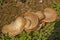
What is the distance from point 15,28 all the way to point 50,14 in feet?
3.45

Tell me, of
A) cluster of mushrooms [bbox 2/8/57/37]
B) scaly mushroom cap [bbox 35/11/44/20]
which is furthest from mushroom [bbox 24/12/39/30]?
scaly mushroom cap [bbox 35/11/44/20]

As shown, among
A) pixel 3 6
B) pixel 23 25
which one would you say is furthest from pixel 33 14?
pixel 3 6

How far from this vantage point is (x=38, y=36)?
5973 millimetres

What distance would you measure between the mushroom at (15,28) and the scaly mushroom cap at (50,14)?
0.72 m

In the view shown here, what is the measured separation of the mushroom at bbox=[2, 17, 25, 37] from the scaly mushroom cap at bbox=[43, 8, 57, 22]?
0.72 metres

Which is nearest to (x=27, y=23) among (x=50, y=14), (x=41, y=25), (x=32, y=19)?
(x=32, y=19)

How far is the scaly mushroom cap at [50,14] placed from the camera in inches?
251

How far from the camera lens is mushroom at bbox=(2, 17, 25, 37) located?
5.86 metres

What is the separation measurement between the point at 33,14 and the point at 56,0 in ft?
3.87

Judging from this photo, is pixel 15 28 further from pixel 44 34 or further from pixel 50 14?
pixel 50 14

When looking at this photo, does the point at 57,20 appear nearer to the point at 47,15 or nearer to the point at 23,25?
the point at 47,15

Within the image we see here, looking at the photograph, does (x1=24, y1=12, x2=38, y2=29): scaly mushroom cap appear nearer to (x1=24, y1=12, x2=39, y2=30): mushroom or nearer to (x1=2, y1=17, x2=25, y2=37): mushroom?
(x1=24, y1=12, x2=39, y2=30): mushroom

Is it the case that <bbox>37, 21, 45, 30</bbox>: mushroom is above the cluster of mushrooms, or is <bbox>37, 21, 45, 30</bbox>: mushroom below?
below

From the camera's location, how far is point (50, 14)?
645 centimetres
